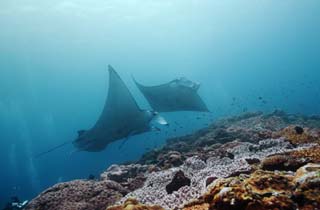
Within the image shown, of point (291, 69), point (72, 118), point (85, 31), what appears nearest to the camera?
point (85, 31)

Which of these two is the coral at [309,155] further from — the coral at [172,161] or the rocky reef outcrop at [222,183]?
the coral at [172,161]

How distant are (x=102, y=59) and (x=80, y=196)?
84050 millimetres

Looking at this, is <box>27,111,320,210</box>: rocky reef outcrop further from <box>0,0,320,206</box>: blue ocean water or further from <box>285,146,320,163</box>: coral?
<box>0,0,320,206</box>: blue ocean water

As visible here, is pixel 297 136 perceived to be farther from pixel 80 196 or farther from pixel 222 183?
pixel 222 183

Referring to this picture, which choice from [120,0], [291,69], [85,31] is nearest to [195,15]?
[85,31]

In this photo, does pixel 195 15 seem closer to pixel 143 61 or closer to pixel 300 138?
pixel 143 61

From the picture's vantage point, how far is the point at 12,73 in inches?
2916

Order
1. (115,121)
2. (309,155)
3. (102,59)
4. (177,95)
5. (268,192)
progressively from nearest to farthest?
(268,192) → (309,155) → (115,121) → (177,95) → (102,59)

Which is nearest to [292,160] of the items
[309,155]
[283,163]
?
[283,163]

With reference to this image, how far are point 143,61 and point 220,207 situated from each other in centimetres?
10976

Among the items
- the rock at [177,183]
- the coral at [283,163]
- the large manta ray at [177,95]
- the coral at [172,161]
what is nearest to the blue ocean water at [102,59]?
the large manta ray at [177,95]

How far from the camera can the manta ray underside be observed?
Answer: 12.1 metres

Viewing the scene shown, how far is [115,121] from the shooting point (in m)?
12.8

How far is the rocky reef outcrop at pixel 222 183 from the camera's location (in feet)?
11.2
